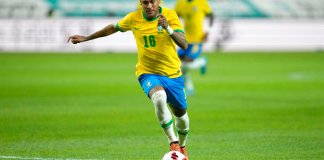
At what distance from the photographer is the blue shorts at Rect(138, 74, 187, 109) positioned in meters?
10.1

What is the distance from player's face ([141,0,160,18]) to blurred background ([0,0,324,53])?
86.3ft

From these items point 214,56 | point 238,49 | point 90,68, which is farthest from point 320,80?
point 238,49

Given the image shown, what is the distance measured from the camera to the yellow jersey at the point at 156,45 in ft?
33.4

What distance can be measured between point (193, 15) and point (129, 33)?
16.3 m

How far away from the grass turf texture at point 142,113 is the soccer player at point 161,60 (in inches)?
28.0

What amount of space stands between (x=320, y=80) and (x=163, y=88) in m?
15.5

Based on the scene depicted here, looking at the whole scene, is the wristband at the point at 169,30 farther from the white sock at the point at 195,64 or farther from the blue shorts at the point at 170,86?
the white sock at the point at 195,64

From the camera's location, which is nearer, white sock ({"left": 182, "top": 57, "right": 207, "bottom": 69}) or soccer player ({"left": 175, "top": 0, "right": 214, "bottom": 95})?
white sock ({"left": 182, "top": 57, "right": 207, "bottom": 69})

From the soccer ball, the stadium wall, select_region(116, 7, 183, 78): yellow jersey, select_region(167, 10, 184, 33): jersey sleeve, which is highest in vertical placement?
select_region(167, 10, 184, 33): jersey sleeve

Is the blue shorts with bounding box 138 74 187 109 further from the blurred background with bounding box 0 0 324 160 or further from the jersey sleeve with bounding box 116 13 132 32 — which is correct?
the blurred background with bounding box 0 0 324 160

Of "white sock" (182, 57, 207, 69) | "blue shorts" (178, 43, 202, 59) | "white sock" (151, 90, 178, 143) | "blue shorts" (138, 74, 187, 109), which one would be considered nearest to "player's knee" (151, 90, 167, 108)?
"white sock" (151, 90, 178, 143)

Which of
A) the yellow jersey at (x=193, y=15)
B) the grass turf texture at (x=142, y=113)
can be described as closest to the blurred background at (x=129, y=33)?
the grass turf texture at (x=142, y=113)

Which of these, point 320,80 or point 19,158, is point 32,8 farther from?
point 19,158

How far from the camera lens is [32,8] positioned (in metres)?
38.0
